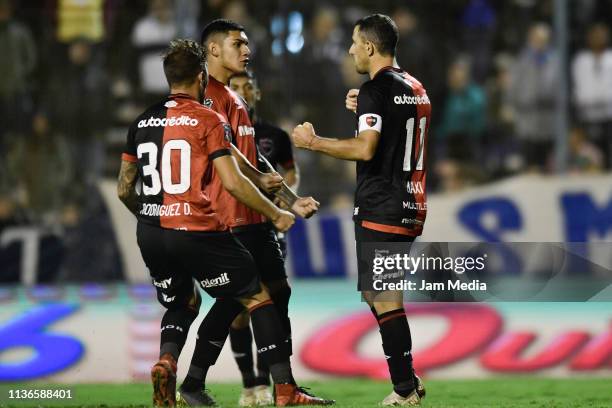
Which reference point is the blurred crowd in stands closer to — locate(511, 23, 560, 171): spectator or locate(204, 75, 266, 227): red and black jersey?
locate(511, 23, 560, 171): spectator

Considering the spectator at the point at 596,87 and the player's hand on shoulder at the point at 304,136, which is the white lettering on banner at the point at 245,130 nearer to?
the player's hand on shoulder at the point at 304,136

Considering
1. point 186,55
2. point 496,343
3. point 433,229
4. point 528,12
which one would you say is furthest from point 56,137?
point 186,55

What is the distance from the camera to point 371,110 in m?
7.33

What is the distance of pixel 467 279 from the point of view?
7645 mm

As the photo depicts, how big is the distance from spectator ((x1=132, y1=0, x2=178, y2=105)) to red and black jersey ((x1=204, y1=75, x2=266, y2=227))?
566 cm

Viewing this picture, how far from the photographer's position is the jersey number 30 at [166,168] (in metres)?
7.02

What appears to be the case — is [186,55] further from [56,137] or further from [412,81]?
[56,137]

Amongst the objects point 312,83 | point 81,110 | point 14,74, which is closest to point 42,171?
point 81,110

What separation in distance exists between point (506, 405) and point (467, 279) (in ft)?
2.52

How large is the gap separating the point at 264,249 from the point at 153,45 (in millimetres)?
6127

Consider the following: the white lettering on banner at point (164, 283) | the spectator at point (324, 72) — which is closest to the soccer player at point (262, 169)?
the white lettering on banner at point (164, 283)

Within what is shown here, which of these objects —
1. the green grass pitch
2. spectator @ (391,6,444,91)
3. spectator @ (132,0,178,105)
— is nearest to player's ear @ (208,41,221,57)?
the green grass pitch

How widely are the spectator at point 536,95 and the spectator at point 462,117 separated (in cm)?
40

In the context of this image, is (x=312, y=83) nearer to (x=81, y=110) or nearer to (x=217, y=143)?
(x=81, y=110)
